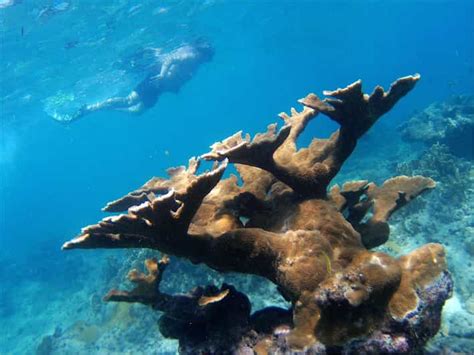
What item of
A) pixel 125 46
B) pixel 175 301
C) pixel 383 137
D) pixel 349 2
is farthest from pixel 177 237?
pixel 349 2

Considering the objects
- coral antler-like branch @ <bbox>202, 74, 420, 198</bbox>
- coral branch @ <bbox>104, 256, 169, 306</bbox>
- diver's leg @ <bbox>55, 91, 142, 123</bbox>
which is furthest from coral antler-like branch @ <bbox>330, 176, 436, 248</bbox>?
diver's leg @ <bbox>55, 91, 142, 123</bbox>

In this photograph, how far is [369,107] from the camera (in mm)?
3756

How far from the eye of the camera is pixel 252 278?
9930 mm

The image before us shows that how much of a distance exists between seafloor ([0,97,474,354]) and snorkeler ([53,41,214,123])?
43.1 feet

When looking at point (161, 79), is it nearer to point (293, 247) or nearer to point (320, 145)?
point (320, 145)

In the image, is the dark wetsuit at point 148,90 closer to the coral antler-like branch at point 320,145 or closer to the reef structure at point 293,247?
the reef structure at point 293,247

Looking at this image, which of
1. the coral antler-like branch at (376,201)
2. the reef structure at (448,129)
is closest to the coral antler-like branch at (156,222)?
the coral antler-like branch at (376,201)

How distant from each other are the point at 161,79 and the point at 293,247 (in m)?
29.7

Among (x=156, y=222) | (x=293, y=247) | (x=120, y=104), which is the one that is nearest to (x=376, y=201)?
(x=293, y=247)

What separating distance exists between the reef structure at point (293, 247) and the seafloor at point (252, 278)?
3.45 feet

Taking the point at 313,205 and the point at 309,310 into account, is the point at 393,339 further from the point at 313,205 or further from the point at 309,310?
the point at 313,205

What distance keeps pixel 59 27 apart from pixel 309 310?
2440cm

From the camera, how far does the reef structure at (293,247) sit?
2.81 meters

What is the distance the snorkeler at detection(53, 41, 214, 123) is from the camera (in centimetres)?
3095
